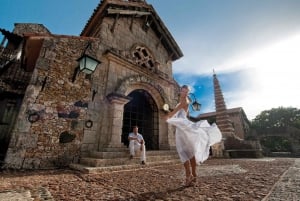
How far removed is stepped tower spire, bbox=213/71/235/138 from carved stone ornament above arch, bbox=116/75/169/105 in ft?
27.7

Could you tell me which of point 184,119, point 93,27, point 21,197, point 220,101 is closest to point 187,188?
point 184,119

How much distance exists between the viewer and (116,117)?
548cm

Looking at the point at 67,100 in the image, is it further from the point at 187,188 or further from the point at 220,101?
the point at 220,101

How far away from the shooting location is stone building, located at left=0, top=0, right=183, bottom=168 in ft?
14.1

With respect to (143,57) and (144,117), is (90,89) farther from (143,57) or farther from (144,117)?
(143,57)

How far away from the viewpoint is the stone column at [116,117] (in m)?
5.25

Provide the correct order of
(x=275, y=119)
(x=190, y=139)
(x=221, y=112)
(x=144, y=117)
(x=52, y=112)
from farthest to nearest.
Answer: (x=275, y=119) → (x=221, y=112) → (x=144, y=117) → (x=52, y=112) → (x=190, y=139)

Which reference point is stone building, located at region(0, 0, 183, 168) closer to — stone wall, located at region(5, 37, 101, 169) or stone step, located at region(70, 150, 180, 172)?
stone wall, located at region(5, 37, 101, 169)

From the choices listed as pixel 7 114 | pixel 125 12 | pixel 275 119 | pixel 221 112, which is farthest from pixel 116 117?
pixel 275 119

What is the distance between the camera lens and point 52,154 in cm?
434

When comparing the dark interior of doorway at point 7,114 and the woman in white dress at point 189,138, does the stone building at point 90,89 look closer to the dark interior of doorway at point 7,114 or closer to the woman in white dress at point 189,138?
the dark interior of doorway at point 7,114

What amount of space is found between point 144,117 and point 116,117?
2.46 meters

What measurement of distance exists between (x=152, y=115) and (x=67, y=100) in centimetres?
394

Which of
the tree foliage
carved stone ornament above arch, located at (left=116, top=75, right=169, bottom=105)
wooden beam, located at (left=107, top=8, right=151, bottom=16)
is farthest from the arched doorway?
the tree foliage
